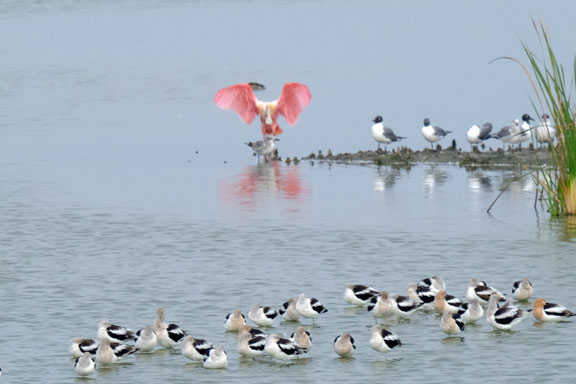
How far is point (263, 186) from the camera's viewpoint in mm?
28547

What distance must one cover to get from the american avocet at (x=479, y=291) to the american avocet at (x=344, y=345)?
2597mm

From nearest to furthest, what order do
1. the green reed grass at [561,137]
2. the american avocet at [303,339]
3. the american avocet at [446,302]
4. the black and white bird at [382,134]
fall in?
the american avocet at [303,339] < the american avocet at [446,302] < the green reed grass at [561,137] < the black and white bird at [382,134]

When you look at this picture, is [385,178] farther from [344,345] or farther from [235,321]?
[344,345]

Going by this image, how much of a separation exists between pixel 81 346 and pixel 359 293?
3.78 m

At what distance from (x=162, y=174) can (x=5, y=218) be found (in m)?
6.56

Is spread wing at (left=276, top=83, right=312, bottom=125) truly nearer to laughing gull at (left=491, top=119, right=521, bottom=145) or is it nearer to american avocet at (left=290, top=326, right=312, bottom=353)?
laughing gull at (left=491, top=119, right=521, bottom=145)

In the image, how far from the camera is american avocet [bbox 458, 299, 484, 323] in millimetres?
16453

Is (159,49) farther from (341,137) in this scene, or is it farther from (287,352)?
(287,352)

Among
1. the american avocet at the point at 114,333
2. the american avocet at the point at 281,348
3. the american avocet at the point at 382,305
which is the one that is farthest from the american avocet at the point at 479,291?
the american avocet at the point at 114,333

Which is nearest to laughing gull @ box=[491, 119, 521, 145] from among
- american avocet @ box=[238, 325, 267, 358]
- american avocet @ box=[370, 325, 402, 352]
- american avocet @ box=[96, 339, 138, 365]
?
american avocet @ box=[370, 325, 402, 352]

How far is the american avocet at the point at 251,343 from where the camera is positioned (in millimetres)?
15031

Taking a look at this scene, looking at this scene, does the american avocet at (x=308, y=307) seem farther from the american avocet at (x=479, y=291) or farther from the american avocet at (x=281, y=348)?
the american avocet at (x=479, y=291)

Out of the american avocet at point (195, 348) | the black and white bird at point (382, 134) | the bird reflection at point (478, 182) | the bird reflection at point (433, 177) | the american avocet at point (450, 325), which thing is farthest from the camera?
the black and white bird at point (382, 134)

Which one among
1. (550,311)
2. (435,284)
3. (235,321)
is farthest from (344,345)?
(435,284)
